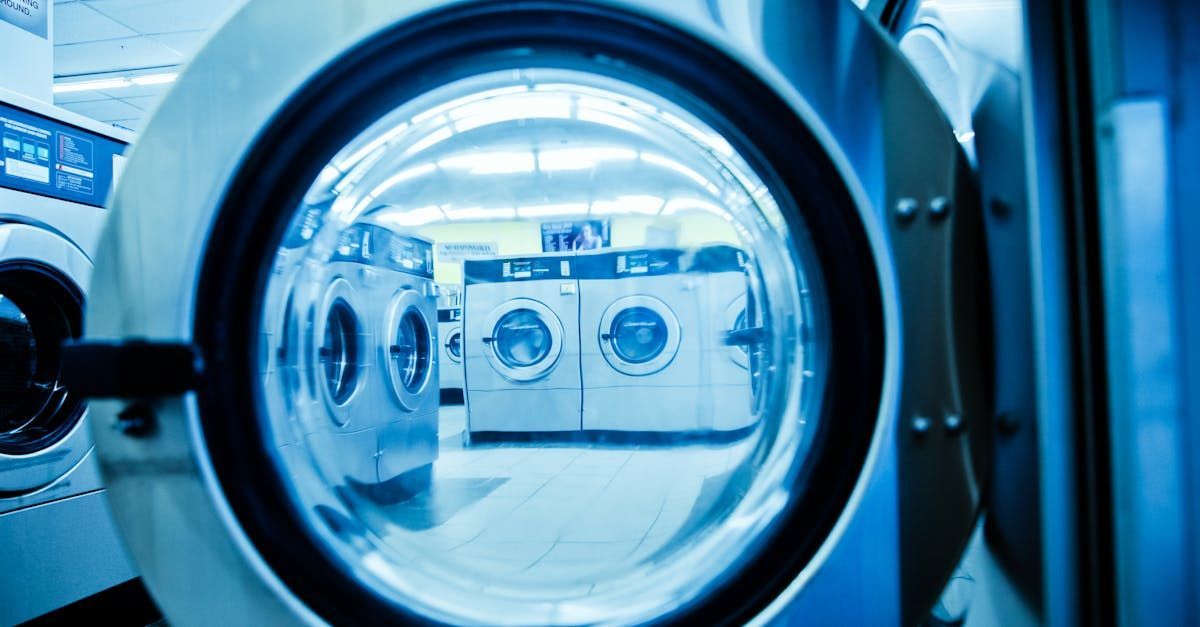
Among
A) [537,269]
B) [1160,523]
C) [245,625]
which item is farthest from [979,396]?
[245,625]

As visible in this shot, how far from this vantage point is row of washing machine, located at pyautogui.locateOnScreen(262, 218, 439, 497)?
612 mm

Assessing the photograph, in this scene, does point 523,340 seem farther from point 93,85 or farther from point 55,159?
point 93,85

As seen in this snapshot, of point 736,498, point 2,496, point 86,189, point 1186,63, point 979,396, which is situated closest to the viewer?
point 1186,63

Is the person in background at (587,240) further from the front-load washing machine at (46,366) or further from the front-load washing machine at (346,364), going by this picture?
the front-load washing machine at (46,366)

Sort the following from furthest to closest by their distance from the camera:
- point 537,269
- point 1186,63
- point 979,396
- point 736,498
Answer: point 537,269 → point 736,498 → point 979,396 → point 1186,63

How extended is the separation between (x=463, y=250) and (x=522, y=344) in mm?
126

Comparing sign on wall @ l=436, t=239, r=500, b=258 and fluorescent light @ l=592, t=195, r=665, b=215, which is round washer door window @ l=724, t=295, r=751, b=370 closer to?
fluorescent light @ l=592, t=195, r=665, b=215

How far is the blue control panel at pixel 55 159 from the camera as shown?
1.04m

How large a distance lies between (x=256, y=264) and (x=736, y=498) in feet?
1.48

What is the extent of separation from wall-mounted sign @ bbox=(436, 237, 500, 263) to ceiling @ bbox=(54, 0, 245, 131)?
231 cm

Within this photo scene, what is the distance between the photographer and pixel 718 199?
25.3 inches

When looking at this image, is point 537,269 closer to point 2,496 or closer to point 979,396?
point 979,396

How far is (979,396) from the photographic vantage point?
0.47 metres

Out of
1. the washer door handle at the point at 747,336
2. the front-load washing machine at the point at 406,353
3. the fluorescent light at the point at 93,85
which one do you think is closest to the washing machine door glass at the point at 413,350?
the front-load washing machine at the point at 406,353
